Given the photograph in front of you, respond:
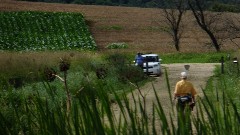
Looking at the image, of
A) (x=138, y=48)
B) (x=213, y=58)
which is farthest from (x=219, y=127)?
(x=138, y=48)

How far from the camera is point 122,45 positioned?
54.2 m

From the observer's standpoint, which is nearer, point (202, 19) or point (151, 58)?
point (151, 58)

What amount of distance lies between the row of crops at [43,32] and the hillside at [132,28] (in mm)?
1409

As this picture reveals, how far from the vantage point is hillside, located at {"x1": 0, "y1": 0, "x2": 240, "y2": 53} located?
185 feet

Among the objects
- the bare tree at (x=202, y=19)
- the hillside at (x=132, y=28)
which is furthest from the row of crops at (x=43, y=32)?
the bare tree at (x=202, y=19)

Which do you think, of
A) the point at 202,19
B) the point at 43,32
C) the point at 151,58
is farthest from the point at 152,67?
the point at 43,32

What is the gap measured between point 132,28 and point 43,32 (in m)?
9.30

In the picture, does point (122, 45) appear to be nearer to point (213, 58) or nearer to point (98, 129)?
point (213, 58)

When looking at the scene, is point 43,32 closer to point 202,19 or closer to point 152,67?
point 202,19

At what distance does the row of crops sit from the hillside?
1.41 m

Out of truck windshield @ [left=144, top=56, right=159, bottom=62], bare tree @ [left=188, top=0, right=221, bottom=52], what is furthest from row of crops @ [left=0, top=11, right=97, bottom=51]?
truck windshield @ [left=144, top=56, right=159, bottom=62]

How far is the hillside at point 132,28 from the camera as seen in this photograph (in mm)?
56312

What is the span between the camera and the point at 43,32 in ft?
207

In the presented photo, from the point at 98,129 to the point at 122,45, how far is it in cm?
5171
